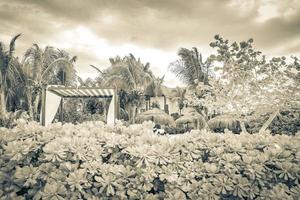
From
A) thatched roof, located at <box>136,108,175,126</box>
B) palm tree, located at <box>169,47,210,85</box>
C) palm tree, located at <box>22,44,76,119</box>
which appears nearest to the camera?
palm tree, located at <box>22,44,76,119</box>

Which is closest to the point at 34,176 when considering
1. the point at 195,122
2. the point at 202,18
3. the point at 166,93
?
the point at 202,18

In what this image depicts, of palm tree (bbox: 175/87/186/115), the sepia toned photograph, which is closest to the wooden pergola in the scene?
the sepia toned photograph

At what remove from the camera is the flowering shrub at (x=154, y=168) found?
8.59ft

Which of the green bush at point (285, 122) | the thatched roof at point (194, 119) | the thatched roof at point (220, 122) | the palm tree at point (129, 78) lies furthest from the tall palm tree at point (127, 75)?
the green bush at point (285, 122)

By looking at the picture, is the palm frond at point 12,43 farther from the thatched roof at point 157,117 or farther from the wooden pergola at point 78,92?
the thatched roof at point 157,117

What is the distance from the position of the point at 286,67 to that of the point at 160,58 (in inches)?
623

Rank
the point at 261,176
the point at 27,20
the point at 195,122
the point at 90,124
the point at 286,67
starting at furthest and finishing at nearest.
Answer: the point at 195,122 → the point at 286,67 → the point at 27,20 → the point at 90,124 → the point at 261,176

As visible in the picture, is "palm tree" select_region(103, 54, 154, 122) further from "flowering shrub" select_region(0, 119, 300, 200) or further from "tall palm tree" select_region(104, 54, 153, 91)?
"flowering shrub" select_region(0, 119, 300, 200)

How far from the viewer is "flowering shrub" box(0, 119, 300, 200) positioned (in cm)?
262

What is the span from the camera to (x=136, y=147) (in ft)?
9.16

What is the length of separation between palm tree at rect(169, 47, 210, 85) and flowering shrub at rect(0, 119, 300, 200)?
1831cm

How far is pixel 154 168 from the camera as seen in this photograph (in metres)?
2.71

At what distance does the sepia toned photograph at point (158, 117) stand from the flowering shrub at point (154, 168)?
0.4 inches

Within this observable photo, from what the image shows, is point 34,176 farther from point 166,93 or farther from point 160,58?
point 166,93
